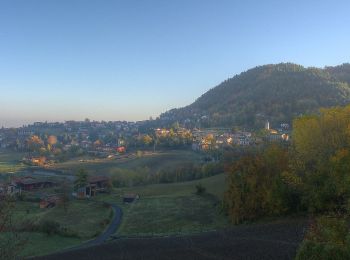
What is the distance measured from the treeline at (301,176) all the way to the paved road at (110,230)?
11.7 metres

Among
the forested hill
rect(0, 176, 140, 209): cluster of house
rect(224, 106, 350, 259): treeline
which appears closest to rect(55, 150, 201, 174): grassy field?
rect(0, 176, 140, 209): cluster of house

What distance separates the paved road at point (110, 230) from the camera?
37.7m

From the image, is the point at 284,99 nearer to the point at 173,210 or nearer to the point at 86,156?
the point at 86,156

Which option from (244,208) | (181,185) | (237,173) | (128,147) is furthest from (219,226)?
(128,147)

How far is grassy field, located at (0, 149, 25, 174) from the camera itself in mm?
104000

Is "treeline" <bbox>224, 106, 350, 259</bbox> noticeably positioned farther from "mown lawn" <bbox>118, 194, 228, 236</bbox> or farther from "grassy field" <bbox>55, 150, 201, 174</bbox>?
"grassy field" <bbox>55, 150, 201, 174</bbox>

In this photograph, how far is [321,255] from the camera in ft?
52.2

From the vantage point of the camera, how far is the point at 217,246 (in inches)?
1132

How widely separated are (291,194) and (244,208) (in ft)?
14.3

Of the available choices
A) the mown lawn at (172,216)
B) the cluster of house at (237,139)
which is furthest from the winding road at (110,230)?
the cluster of house at (237,139)

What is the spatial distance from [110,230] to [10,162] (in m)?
88.4

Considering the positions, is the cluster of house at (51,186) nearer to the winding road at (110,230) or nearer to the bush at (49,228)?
the winding road at (110,230)

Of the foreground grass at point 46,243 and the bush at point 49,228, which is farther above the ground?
the bush at point 49,228

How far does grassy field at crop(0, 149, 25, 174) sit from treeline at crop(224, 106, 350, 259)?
70663mm
